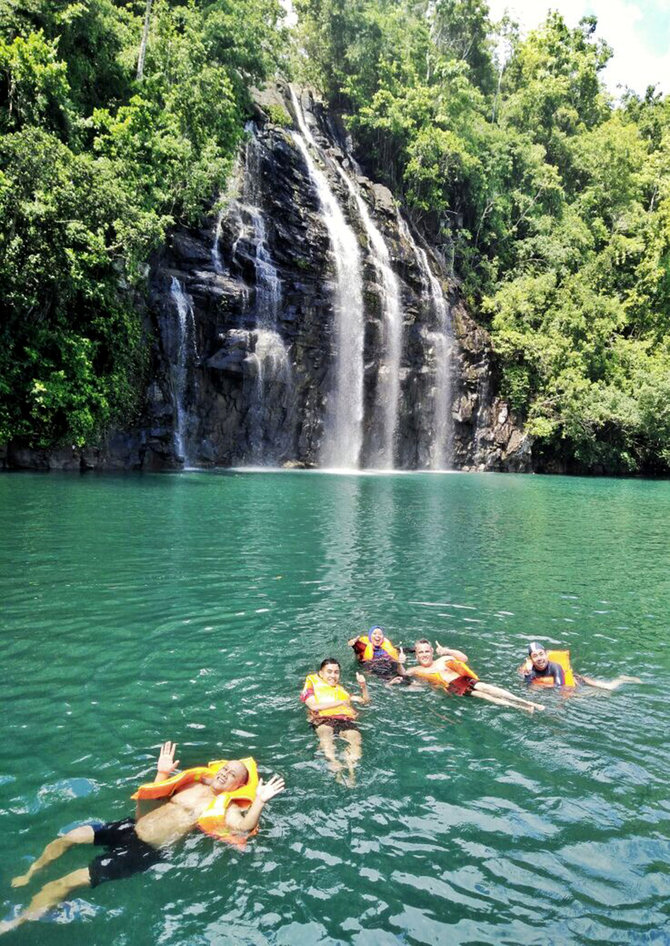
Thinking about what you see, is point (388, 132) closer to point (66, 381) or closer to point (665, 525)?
point (66, 381)

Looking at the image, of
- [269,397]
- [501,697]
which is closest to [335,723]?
[501,697]

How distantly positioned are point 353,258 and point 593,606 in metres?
31.2

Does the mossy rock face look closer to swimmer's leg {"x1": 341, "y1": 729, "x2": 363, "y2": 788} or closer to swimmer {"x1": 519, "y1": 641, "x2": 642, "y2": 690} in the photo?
swimmer {"x1": 519, "y1": 641, "x2": 642, "y2": 690}

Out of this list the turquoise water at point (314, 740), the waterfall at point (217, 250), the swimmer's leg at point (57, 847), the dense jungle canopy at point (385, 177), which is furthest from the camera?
the waterfall at point (217, 250)

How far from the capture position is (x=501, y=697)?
6871 millimetres

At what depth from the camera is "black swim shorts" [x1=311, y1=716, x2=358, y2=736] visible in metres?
5.99

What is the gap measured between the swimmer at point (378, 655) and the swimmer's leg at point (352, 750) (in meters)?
1.58

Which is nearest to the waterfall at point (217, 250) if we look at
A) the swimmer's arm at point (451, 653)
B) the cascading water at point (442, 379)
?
the cascading water at point (442, 379)

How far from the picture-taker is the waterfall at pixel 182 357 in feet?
98.9

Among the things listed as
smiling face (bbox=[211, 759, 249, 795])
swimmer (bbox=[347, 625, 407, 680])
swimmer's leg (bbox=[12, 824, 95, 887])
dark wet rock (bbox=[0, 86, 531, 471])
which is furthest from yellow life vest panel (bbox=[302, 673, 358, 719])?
dark wet rock (bbox=[0, 86, 531, 471])

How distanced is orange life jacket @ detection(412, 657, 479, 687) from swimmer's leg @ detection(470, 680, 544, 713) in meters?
0.13

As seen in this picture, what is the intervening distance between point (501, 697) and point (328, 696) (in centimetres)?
196

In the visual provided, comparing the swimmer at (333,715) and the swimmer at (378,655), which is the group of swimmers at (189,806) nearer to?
the swimmer at (333,715)

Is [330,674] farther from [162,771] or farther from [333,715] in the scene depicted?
[162,771]
